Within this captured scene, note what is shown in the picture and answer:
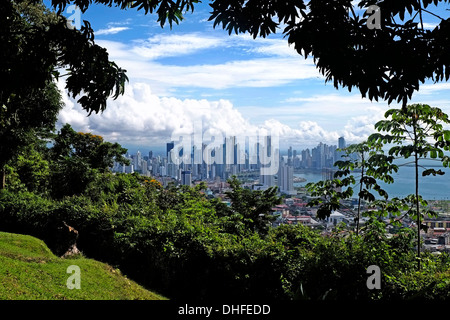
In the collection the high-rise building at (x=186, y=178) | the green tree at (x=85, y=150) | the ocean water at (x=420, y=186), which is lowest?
the high-rise building at (x=186, y=178)

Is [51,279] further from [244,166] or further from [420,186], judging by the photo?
[244,166]

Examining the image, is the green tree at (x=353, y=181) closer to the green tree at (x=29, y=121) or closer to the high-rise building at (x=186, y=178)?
the green tree at (x=29, y=121)

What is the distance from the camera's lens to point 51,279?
223 inches

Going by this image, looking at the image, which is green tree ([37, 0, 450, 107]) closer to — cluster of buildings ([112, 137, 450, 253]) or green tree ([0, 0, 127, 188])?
green tree ([0, 0, 127, 188])

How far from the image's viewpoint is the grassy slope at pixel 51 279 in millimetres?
4984

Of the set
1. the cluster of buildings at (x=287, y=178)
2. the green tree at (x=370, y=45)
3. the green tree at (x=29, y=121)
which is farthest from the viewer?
the green tree at (x=29, y=121)

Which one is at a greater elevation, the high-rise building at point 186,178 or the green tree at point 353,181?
the green tree at point 353,181

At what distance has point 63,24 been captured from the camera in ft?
10.4

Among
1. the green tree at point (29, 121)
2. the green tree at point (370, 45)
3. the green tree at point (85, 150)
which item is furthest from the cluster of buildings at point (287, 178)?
the green tree at point (29, 121)

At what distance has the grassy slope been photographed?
4984mm

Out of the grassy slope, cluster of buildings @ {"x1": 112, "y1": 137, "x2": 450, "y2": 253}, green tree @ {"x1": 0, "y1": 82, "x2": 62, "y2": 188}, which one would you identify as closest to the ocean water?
cluster of buildings @ {"x1": 112, "y1": 137, "x2": 450, "y2": 253}

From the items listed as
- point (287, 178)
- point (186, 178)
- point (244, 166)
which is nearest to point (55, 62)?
point (287, 178)

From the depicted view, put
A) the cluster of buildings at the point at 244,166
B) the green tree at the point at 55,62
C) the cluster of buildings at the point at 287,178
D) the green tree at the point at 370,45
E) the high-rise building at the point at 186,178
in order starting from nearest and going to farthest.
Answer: the green tree at the point at 370,45 < the green tree at the point at 55,62 < the cluster of buildings at the point at 287,178 < the cluster of buildings at the point at 244,166 < the high-rise building at the point at 186,178
